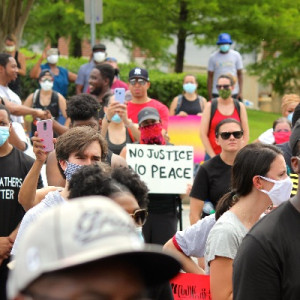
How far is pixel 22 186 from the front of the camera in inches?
248

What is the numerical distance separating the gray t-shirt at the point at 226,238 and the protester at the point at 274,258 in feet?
2.90

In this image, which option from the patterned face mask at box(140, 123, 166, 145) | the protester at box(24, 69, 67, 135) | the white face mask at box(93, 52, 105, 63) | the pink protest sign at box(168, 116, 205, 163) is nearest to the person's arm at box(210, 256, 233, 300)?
the patterned face mask at box(140, 123, 166, 145)

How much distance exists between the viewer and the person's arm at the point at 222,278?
474cm

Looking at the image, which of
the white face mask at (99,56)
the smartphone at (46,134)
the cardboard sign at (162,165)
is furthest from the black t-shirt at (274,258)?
the white face mask at (99,56)

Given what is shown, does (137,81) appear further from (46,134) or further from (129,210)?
(129,210)

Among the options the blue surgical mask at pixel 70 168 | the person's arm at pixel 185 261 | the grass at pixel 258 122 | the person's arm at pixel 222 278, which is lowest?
the grass at pixel 258 122

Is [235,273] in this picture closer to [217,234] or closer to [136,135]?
[217,234]

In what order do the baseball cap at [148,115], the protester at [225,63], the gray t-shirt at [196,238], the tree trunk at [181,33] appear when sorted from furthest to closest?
the tree trunk at [181,33]
the protester at [225,63]
the baseball cap at [148,115]
the gray t-shirt at [196,238]

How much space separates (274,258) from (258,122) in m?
20.5

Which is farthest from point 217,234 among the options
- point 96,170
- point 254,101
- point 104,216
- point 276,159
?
point 254,101

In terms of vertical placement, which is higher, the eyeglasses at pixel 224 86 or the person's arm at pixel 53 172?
the eyeglasses at pixel 224 86

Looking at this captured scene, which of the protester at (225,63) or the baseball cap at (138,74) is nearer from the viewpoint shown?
the baseball cap at (138,74)

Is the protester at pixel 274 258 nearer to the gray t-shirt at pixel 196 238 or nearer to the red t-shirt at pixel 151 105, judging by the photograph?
the gray t-shirt at pixel 196 238

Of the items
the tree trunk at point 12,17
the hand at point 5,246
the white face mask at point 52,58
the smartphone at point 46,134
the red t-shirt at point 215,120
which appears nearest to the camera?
the smartphone at point 46,134
